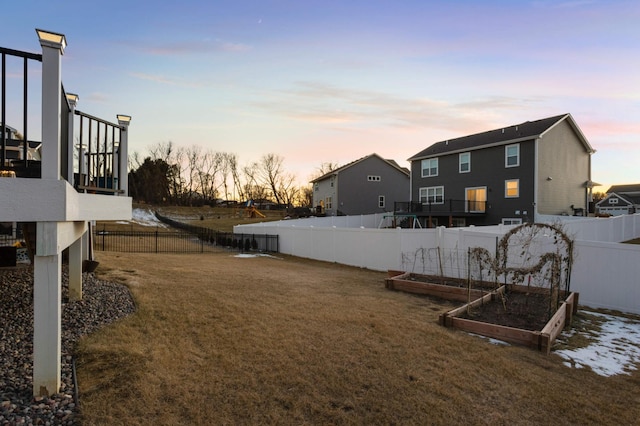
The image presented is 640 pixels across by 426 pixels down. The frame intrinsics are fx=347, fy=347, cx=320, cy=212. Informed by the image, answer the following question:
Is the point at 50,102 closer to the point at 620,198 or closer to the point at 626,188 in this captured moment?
the point at 620,198

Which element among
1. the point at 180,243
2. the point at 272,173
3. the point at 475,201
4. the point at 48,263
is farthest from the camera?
the point at 272,173

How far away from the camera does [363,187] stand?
1409 inches

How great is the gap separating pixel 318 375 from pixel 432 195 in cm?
2536

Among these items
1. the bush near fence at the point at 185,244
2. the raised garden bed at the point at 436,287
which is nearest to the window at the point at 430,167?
the bush near fence at the point at 185,244

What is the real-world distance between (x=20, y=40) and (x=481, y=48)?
12940 millimetres

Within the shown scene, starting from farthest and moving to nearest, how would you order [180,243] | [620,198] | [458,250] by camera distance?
[620,198]
[180,243]
[458,250]

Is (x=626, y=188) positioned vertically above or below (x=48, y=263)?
above

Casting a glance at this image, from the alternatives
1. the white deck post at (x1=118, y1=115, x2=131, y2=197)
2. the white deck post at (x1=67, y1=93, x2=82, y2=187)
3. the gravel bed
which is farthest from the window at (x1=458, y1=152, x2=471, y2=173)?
the white deck post at (x1=67, y1=93, x2=82, y2=187)

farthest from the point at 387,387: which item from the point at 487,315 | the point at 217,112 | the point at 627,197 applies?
the point at 627,197

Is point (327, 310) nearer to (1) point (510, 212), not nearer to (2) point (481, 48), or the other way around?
(2) point (481, 48)

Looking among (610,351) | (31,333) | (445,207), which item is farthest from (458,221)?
(31,333)

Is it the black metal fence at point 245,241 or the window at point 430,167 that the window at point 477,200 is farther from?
the black metal fence at point 245,241

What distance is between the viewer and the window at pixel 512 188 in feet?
73.7

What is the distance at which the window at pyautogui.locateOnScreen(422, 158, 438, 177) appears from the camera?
27.4m
